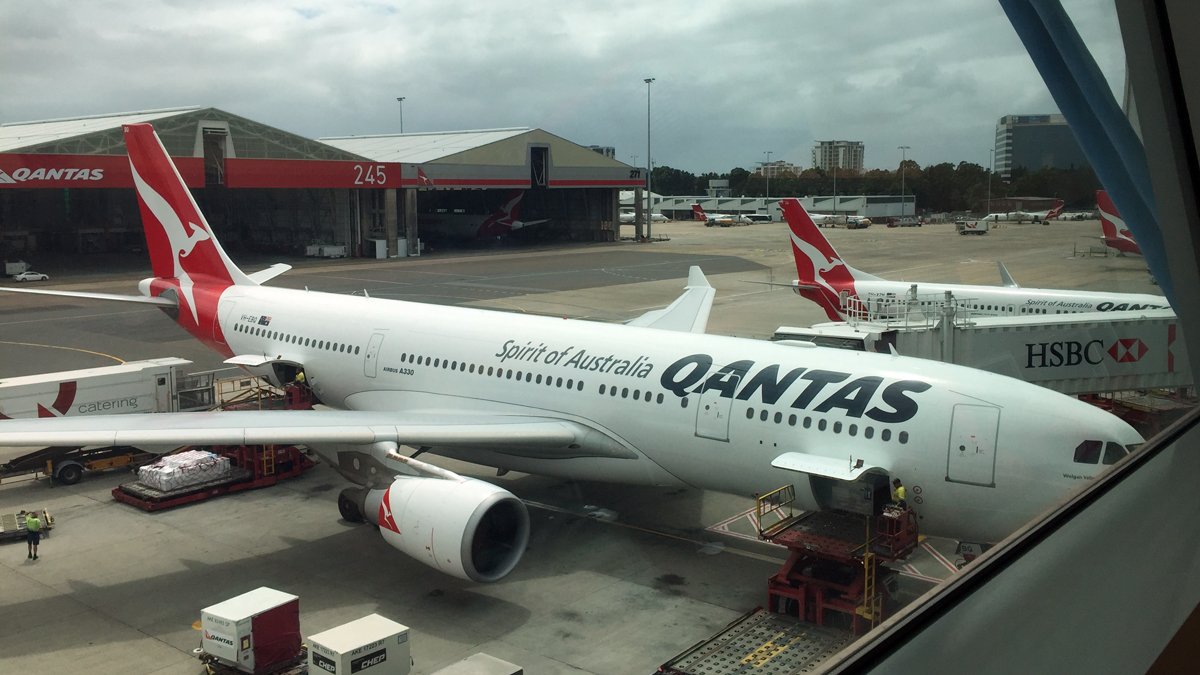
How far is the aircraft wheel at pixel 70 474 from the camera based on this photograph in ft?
34.9

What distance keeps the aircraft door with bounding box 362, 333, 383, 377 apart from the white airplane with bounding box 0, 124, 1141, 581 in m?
0.02

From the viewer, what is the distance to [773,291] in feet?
90.2

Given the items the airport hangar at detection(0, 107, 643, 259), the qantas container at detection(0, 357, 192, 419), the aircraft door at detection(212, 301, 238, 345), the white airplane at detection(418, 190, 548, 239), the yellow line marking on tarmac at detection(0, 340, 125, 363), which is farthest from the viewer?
the white airplane at detection(418, 190, 548, 239)

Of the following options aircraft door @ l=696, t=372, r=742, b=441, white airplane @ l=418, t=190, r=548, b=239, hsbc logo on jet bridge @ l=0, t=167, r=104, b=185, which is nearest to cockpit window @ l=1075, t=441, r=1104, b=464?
aircraft door @ l=696, t=372, r=742, b=441

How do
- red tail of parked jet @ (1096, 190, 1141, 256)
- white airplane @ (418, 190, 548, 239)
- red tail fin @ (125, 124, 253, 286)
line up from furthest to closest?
white airplane @ (418, 190, 548, 239)
red tail fin @ (125, 124, 253, 286)
red tail of parked jet @ (1096, 190, 1141, 256)

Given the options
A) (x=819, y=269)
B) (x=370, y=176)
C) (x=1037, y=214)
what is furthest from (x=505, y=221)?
(x=1037, y=214)

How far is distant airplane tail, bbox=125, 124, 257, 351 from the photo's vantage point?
14.0 m

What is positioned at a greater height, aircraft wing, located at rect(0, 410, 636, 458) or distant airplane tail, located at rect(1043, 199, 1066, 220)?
distant airplane tail, located at rect(1043, 199, 1066, 220)

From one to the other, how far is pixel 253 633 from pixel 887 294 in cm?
1282

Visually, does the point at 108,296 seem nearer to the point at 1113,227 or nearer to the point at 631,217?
the point at 1113,227

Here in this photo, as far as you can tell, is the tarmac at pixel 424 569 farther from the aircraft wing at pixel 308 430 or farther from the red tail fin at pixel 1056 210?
the aircraft wing at pixel 308 430

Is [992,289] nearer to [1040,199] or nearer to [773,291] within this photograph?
[1040,199]

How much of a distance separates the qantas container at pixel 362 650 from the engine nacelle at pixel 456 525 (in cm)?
184

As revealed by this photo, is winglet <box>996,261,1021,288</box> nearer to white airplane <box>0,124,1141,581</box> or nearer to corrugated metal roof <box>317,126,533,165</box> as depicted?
white airplane <box>0,124,1141,581</box>
